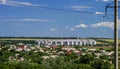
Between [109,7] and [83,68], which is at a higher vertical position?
[109,7]

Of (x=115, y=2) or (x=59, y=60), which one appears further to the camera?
(x=59, y=60)

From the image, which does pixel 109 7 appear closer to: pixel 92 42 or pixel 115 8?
pixel 115 8

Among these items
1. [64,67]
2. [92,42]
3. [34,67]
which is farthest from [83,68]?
[92,42]

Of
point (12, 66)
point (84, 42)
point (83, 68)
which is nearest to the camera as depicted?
point (12, 66)

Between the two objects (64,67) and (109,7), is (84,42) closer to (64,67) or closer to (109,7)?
(64,67)

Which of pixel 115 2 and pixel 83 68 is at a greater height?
pixel 115 2

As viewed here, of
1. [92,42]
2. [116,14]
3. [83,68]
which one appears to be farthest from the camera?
[92,42]

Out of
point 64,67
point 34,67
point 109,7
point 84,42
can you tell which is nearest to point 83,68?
point 64,67

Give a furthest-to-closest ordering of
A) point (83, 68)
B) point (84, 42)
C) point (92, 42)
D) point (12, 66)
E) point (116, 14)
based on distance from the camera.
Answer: point (84, 42), point (92, 42), point (83, 68), point (12, 66), point (116, 14)

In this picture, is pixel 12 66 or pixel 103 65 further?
pixel 103 65
